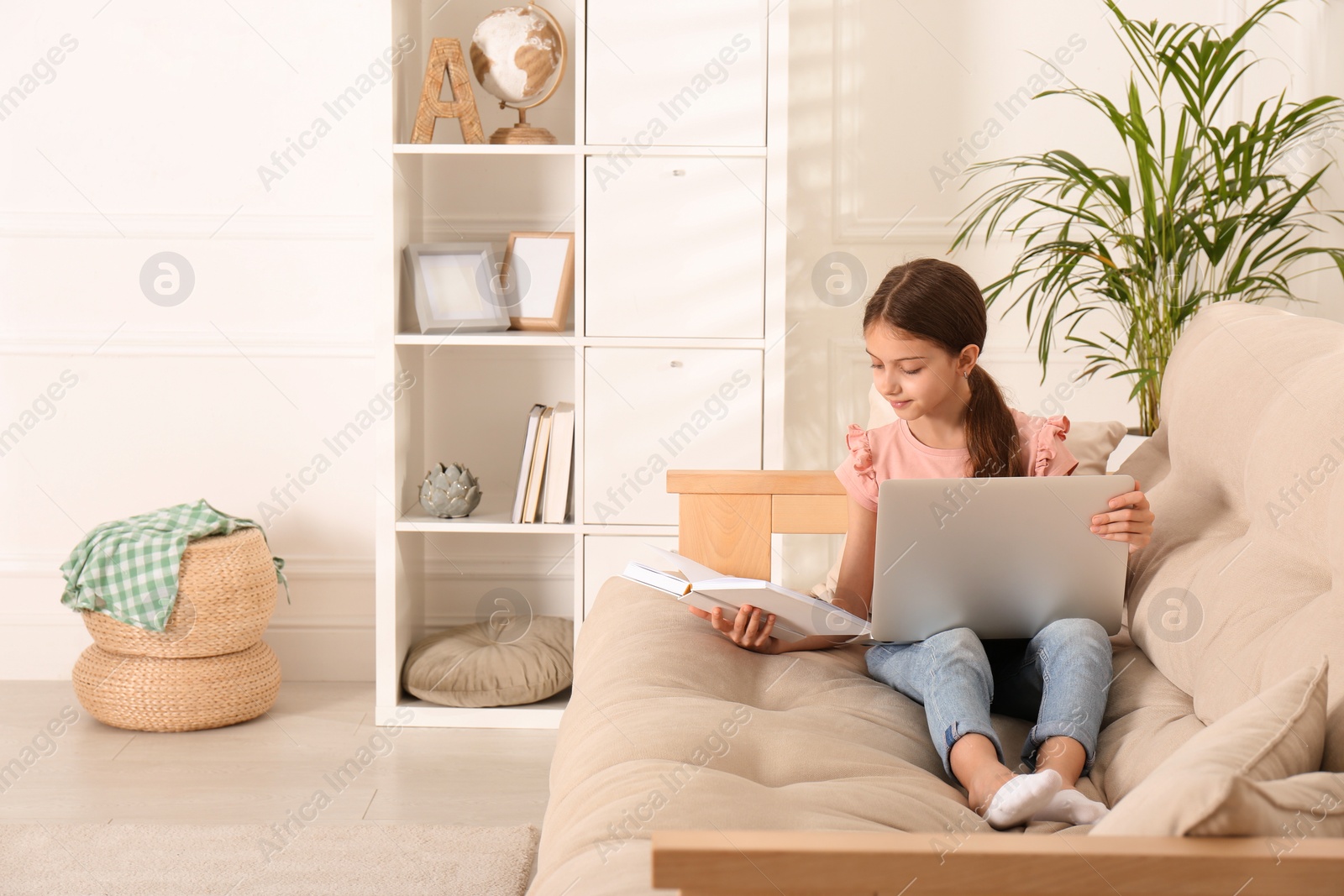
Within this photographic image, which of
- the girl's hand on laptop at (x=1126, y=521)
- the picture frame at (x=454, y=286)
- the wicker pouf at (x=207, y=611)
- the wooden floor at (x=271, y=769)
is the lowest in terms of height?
the wooden floor at (x=271, y=769)

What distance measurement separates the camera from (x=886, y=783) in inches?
43.5

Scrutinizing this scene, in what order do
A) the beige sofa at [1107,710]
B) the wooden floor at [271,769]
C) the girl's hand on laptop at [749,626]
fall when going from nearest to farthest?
the beige sofa at [1107,710], the girl's hand on laptop at [749,626], the wooden floor at [271,769]

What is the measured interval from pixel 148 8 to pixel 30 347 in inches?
33.1

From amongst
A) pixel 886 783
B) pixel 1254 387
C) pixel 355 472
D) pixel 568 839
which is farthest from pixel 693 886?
pixel 355 472

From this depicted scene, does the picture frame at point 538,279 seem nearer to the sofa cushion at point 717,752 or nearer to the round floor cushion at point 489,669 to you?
the round floor cushion at point 489,669

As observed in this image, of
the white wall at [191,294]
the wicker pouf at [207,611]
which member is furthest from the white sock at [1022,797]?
the white wall at [191,294]

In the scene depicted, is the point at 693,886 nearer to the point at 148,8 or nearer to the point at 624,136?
the point at 624,136

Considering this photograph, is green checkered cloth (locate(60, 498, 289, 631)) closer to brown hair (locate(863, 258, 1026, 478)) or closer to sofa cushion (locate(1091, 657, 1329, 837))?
brown hair (locate(863, 258, 1026, 478))

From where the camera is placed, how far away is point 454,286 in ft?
8.00

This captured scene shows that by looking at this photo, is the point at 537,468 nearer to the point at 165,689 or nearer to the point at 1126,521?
the point at 165,689

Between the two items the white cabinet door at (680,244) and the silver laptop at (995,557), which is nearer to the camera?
the silver laptop at (995,557)

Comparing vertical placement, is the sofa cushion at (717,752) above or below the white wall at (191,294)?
below

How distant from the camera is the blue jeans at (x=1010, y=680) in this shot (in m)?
1.23

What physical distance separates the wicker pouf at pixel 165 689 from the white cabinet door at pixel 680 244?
1094mm
